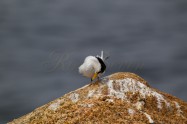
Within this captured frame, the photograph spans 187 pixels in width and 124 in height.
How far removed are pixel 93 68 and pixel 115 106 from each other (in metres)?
7.88

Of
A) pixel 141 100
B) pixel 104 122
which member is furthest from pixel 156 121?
pixel 141 100

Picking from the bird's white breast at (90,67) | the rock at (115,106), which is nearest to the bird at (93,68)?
the bird's white breast at (90,67)

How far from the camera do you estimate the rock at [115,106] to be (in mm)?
17598

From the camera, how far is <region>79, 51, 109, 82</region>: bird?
26203 mm

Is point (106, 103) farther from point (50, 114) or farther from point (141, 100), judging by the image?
point (141, 100)

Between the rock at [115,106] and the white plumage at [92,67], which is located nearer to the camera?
the rock at [115,106]

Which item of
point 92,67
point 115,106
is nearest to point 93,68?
point 92,67

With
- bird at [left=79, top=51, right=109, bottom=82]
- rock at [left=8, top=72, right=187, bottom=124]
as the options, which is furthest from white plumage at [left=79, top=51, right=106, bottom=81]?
rock at [left=8, top=72, right=187, bottom=124]

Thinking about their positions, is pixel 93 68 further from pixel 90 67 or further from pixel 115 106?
pixel 115 106

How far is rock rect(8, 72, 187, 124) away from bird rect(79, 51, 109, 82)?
70 cm

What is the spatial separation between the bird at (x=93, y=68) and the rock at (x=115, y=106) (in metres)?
0.70

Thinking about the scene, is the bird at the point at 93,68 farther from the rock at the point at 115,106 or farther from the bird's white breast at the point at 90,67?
the rock at the point at 115,106

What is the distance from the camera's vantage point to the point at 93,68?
26328 millimetres

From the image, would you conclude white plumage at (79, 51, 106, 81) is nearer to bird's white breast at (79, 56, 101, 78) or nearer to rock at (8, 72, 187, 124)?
bird's white breast at (79, 56, 101, 78)
